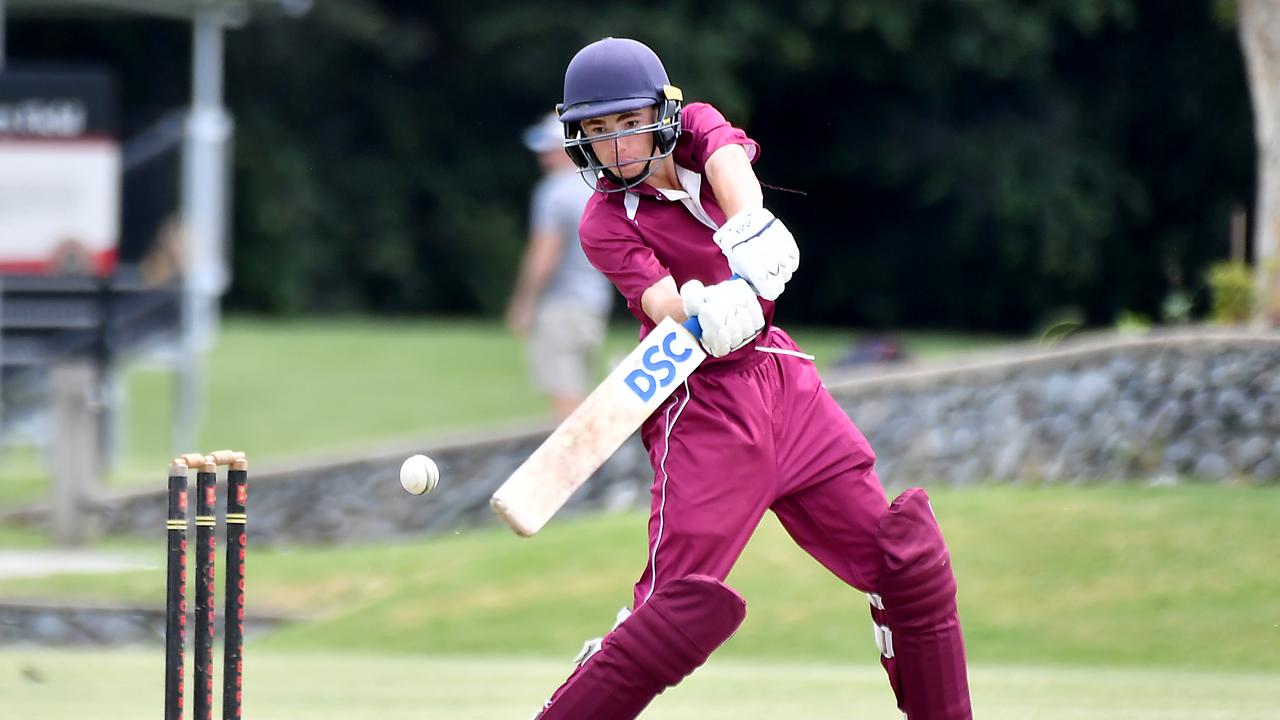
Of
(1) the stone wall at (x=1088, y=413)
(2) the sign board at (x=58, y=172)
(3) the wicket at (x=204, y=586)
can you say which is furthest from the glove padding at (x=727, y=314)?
(2) the sign board at (x=58, y=172)

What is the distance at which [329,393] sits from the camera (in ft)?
57.4

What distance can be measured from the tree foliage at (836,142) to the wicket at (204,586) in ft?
72.5

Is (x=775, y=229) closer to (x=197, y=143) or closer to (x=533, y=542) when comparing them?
(x=533, y=542)

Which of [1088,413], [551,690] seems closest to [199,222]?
[1088,413]

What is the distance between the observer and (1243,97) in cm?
2797

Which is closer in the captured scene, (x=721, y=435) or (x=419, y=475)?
(x=419, y=475)

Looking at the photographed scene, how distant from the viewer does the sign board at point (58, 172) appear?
13852 mm

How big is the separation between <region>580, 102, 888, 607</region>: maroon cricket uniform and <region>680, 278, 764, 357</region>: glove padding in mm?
181

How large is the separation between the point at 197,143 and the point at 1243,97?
17.3 metres

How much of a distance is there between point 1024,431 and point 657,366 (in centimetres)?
616

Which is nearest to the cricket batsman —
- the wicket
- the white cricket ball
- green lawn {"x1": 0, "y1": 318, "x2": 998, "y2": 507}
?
the white cricket ball

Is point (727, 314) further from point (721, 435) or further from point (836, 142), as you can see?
point (836, 142)

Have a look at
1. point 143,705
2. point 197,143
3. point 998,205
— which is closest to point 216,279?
point 197,143

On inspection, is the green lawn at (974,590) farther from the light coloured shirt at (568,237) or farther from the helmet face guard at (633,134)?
the helmet face guard at (633,134)
